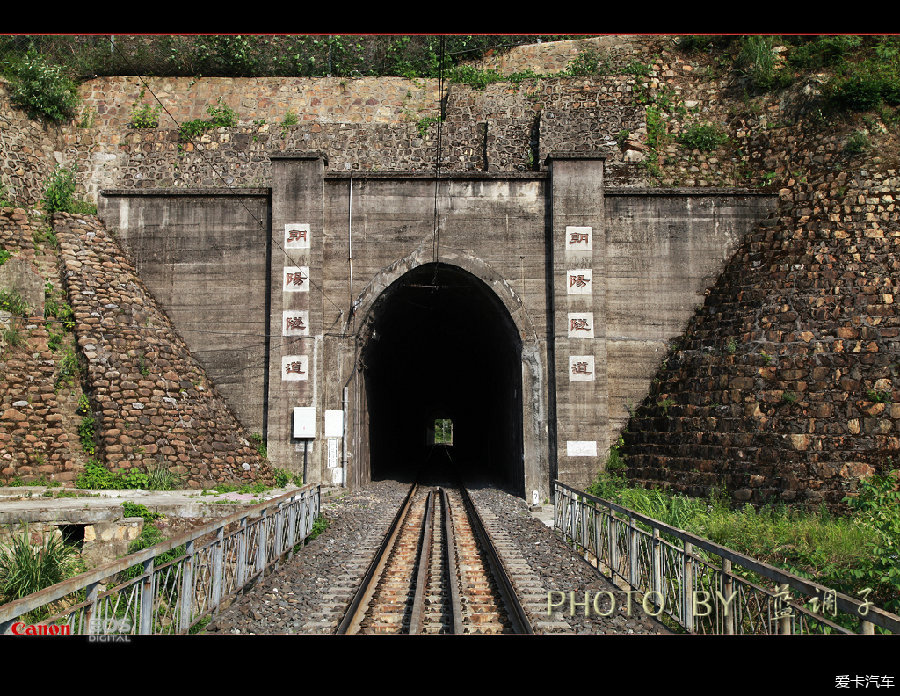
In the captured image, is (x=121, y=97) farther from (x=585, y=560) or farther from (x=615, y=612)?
(x=615, y=612)

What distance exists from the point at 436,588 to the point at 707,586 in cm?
293

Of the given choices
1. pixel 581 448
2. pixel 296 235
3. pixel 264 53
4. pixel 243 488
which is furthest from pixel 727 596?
pixel 264 53

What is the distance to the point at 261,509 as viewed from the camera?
741 centimetres

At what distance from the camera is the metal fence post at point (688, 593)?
212 inches

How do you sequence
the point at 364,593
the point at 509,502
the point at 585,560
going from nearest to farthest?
the point at 364,593
the point at 585,560
the point at 509,502

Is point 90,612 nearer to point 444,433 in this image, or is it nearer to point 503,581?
point 503,581

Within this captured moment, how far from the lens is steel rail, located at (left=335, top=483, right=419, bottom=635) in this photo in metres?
5.90

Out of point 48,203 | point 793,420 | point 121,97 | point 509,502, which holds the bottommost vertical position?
point 509,502

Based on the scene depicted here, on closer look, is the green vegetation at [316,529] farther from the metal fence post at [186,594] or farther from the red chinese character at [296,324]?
the red chinese character at [296,324]

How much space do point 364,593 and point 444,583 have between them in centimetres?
117

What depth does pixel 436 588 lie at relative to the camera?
751 cm

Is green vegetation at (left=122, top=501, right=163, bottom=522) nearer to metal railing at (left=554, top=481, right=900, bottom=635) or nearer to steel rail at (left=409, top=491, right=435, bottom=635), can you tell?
steel rail at (left=409, top=491, right=435, bottom=635)

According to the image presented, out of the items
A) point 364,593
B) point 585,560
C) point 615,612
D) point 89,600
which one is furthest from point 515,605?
point 89,600

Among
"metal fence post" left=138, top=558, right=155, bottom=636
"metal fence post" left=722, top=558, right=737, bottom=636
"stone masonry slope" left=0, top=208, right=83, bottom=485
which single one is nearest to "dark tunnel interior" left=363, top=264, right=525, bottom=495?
"stone masonry slope" left=0, top=208, right=83, bottom=485
